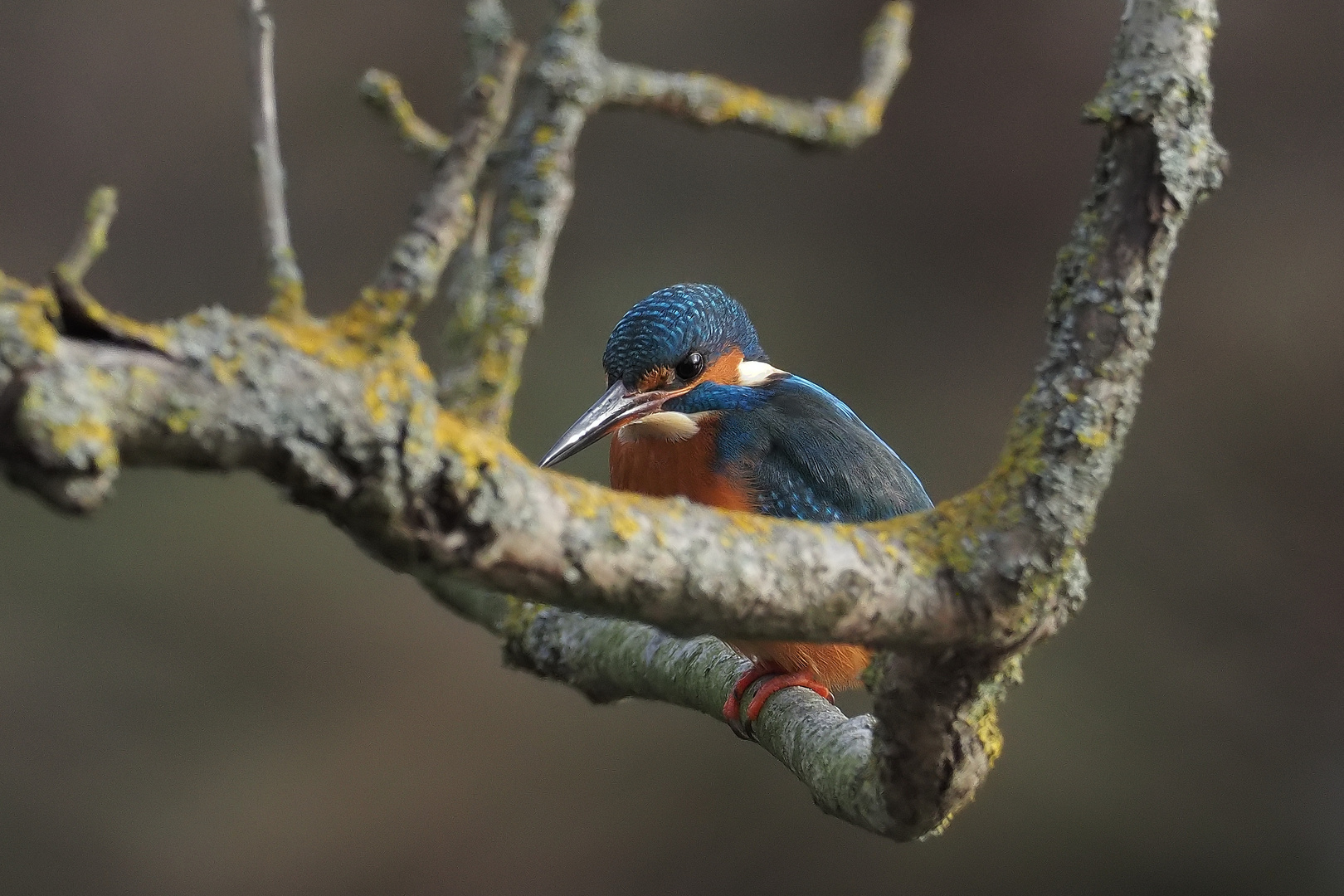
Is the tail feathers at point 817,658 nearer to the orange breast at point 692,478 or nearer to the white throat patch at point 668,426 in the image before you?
the orange breast at point 692,478

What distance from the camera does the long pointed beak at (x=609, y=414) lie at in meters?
1.78

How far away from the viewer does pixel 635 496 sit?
0.76m

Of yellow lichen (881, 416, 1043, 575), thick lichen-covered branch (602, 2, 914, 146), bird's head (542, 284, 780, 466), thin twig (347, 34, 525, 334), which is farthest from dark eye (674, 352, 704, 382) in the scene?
thin twig (347, 34, 525, 334)

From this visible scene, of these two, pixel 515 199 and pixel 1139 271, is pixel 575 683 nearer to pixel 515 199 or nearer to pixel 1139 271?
pixel 515 199

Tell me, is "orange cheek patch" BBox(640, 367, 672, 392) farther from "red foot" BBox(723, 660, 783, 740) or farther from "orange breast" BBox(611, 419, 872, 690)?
"red foot" BBox(723, 660, 783, 740)

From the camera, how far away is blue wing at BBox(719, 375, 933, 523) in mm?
2045

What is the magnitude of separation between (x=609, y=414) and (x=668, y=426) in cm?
15

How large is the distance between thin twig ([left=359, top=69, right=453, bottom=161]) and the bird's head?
1.67 ft

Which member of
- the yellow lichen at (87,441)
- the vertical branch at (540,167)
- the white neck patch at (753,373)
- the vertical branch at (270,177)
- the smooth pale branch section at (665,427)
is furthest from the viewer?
the white neck patch at (753,373)

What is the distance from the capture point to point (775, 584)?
774 millimetres

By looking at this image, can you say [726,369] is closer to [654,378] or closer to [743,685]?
[654,378]

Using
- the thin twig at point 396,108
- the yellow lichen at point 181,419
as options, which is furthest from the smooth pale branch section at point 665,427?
the yellow lichen at point 181,419

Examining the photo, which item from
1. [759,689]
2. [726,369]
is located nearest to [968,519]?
[759,689]

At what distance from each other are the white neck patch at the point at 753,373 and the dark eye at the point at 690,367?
162 millimetres
